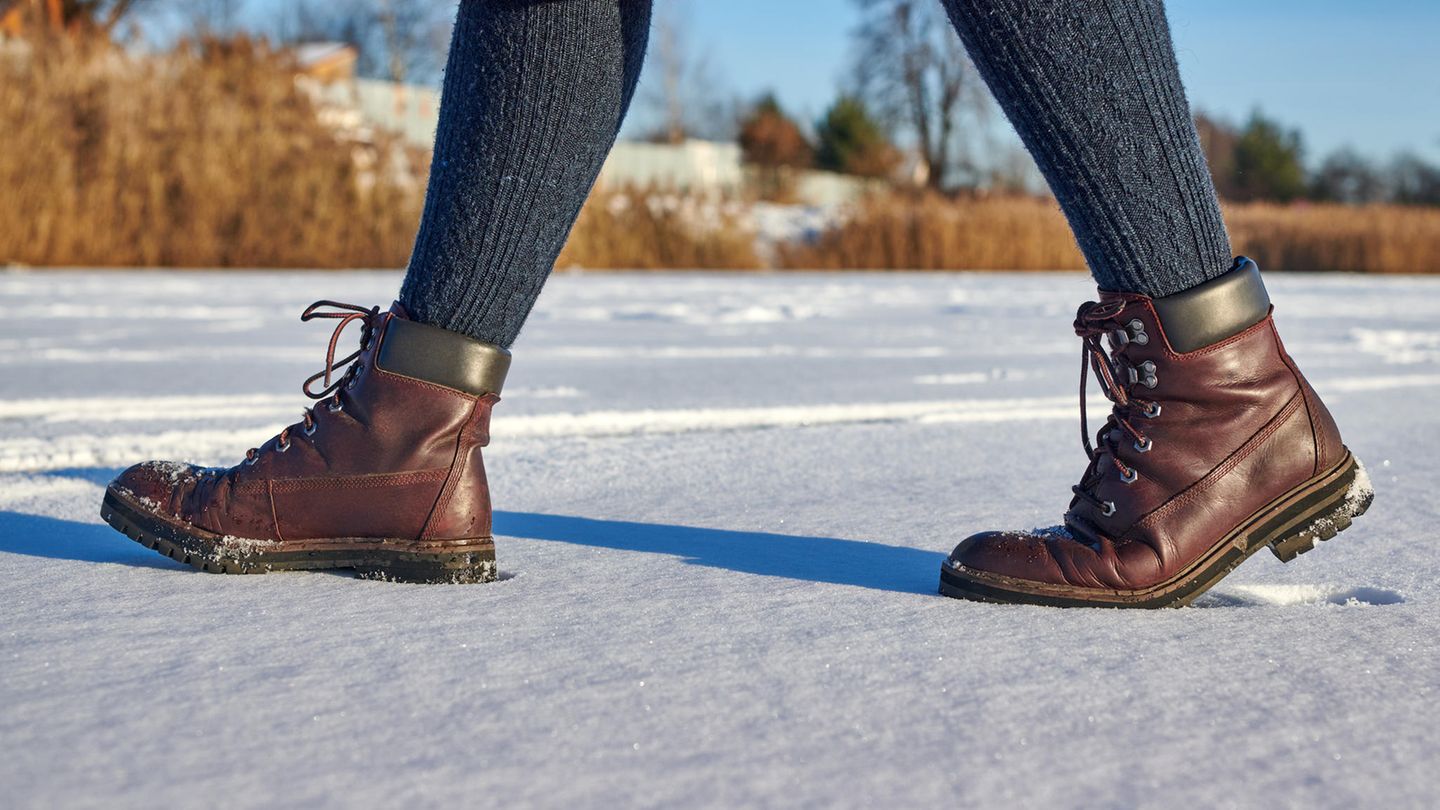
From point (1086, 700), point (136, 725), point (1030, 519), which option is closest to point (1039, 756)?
point (1086, 700)

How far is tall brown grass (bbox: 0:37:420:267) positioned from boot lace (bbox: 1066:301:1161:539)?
25.4ft

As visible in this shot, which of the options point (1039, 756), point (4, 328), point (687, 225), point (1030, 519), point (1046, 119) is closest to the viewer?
point (1039, 756)

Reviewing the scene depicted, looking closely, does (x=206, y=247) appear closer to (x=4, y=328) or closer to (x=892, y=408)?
(x=4, y=328)

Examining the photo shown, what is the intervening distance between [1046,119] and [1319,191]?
46087 millimetres

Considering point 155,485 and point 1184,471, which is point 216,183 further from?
point 1184,471

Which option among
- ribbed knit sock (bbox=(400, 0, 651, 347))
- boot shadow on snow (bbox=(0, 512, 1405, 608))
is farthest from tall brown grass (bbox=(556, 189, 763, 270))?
ribbed knit sock (bbox=(400, 0, 651, 347))

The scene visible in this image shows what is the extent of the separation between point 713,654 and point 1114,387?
0.42 metres

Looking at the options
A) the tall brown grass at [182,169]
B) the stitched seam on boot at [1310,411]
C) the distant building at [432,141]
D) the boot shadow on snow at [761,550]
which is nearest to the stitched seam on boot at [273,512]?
the boot shadow on snow at [761,550]

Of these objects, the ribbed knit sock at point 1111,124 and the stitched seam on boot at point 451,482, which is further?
the stitched seam on boot at point 451,482

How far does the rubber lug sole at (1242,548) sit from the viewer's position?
98 centimetres

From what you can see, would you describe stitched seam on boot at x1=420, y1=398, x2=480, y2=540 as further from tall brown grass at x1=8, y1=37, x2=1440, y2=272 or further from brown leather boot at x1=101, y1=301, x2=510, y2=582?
tall brown grass at x1=8, y1=37, x2=1440, y2=272

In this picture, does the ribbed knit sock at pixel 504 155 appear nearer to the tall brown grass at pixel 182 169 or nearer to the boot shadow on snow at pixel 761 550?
the boot shadow on snow at pixel 761 550

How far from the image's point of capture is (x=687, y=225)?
1035 centimetres

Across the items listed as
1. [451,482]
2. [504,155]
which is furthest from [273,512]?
[504,155]
